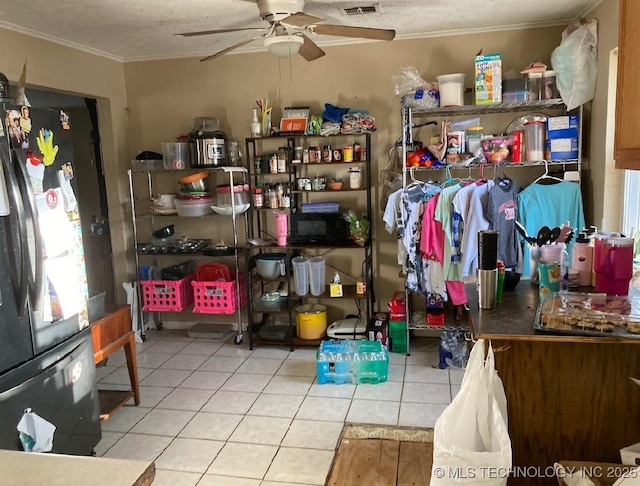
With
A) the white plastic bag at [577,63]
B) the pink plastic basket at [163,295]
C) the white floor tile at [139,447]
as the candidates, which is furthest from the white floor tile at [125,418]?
the white plastic bag at [577,63]

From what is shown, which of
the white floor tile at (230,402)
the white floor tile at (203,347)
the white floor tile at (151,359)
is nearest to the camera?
the white floor tile at (230,402)

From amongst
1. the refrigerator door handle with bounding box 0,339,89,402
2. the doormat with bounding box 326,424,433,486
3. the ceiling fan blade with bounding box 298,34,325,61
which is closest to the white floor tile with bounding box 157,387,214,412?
the refrigerator door handle with bounding box 0,339,89,402

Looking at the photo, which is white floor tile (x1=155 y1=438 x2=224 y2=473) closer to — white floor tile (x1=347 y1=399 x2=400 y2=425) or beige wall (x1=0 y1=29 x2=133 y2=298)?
white floor tile (x1=347 y1=399 x2=400 y2=425)

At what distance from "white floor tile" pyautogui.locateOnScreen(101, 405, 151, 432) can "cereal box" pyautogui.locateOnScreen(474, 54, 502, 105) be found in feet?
10.1

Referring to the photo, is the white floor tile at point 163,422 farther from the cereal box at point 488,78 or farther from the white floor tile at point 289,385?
the cereal box at point 488,78

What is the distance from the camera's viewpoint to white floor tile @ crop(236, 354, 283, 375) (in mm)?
3835

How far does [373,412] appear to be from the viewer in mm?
3137

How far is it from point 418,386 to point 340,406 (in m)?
0.59

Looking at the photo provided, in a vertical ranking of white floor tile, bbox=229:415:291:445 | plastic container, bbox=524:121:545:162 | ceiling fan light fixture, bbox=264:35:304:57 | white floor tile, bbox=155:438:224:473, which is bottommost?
white floor tile, bbox=155:438:224:473

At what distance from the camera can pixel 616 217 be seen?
10.7 feet

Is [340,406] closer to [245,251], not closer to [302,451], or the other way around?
[302,451]

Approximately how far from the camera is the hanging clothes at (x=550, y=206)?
353 centimetres

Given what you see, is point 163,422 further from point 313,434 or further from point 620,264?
point 620,264

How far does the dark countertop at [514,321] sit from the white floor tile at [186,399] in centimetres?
198
